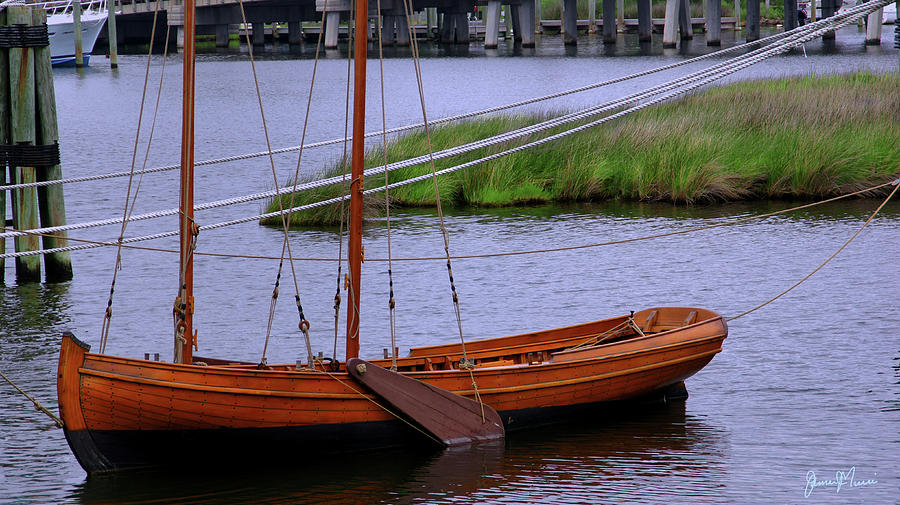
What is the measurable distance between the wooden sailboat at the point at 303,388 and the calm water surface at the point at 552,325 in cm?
25

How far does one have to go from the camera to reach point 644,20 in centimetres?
8831

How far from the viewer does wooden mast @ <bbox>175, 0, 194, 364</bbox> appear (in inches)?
448

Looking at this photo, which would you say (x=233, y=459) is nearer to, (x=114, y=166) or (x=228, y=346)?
(x=228, y=346)

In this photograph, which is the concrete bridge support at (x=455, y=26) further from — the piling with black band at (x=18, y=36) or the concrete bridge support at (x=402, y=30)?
the piling with black band at (x=18, y=36)

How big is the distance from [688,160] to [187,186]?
55.0 ft

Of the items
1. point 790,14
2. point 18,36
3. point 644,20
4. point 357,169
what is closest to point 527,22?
point 644,20

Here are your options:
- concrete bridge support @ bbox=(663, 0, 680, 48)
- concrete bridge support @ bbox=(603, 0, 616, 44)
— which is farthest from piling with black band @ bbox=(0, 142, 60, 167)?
concrete bridge support @ bbox=(603, 0, 616, 44)

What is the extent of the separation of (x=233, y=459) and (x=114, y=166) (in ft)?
83.8

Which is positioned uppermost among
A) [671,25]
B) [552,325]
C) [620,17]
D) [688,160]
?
[620,17]

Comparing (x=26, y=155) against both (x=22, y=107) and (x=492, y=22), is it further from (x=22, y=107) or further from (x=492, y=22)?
(x=492, y=22)

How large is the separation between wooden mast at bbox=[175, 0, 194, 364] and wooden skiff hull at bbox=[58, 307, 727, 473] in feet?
2.89

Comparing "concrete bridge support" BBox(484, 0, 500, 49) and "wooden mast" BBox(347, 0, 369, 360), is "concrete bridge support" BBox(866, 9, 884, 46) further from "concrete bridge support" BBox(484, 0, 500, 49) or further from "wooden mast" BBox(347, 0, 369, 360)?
"wooden mast" BBox(347, 0, 369, 360)

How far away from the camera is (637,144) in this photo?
27.0m

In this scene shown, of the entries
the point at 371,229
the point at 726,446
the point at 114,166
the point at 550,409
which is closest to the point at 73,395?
the point at 550,409
